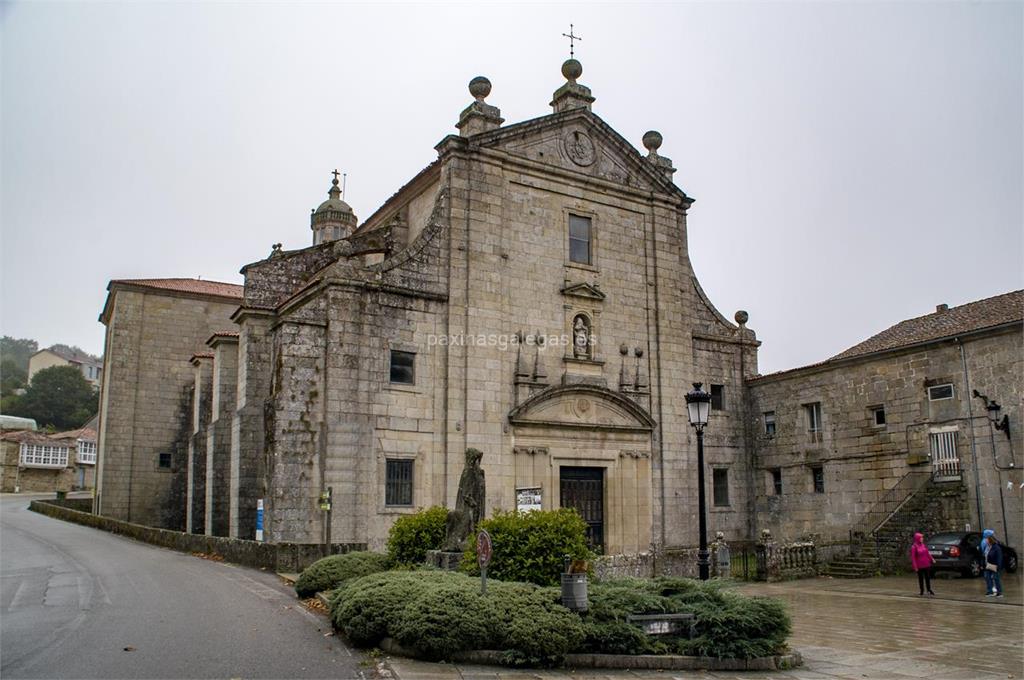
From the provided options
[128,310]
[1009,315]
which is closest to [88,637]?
[1009,315]

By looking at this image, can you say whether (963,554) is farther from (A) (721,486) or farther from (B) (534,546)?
(B) (534,546)

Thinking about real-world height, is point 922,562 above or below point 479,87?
below

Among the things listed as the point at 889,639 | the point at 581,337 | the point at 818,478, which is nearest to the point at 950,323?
the point at 818,478

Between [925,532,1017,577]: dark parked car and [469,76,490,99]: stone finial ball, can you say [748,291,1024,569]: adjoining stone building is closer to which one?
[925,532,1017,577]: dark parked car

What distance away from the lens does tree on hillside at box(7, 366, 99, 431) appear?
9012 cm

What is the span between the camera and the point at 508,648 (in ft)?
33.9

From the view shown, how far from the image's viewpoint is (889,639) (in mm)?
12648

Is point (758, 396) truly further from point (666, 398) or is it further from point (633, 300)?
point (633, 300)

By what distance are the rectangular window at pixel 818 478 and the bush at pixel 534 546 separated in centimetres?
1592

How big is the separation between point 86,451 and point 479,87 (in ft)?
207

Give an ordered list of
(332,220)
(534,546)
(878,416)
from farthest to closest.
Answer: (332,220) < (878,416) < (534,546)

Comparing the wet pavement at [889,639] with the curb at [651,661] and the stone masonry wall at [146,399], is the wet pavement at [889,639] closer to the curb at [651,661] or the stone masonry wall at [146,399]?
the curb at [651,661]

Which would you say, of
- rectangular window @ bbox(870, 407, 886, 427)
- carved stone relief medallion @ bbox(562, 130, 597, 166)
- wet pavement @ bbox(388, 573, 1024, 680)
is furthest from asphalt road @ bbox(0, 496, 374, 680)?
rectangular window @ bbox(870, 407, 886, 427)

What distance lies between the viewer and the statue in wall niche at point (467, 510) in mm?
15531
